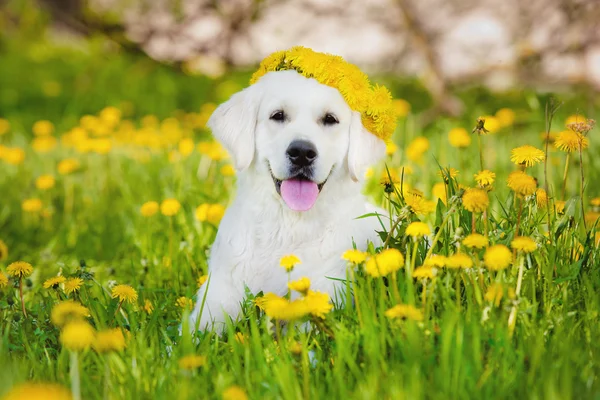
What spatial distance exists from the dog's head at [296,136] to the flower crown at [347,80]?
28 millimetres

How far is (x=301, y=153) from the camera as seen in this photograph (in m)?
2.40

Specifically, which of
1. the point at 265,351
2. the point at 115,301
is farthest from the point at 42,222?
the point at 265,351

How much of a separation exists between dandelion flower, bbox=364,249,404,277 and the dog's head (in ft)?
1.72

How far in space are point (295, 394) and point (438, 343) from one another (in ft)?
1.50

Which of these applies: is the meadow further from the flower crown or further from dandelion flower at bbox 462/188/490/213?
the flower crown

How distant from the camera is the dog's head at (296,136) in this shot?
2.44 m

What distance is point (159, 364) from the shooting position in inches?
77.5

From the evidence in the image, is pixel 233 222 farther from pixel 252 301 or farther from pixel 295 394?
pixel 295 394

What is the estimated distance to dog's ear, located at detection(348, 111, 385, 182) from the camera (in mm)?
2566

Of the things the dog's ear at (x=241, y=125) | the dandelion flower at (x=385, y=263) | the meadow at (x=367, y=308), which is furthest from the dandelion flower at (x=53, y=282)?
the dandelion flower at (x=385, y=263)

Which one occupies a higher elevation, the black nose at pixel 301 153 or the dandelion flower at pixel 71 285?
the black nose at pixel 301 153

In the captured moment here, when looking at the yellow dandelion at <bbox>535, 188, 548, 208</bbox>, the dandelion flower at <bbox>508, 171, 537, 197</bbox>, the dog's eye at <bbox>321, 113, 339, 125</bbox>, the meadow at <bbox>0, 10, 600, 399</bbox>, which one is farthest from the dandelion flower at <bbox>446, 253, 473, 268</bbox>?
the dog's eye at <bbox>321, 113, 339, 125</bbox>

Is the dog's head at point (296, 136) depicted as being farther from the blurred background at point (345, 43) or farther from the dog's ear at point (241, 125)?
the blurred background at point (345, 43)

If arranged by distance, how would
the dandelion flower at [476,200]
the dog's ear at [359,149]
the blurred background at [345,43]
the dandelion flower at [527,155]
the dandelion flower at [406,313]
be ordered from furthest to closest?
1. the blurred background at [345,43]
2. the dog's ear at [359,149]
3. the dandelion flower at [527,155]
4. the dandelion flower at [476,200]
5. the dandelion flower at [406,313]
